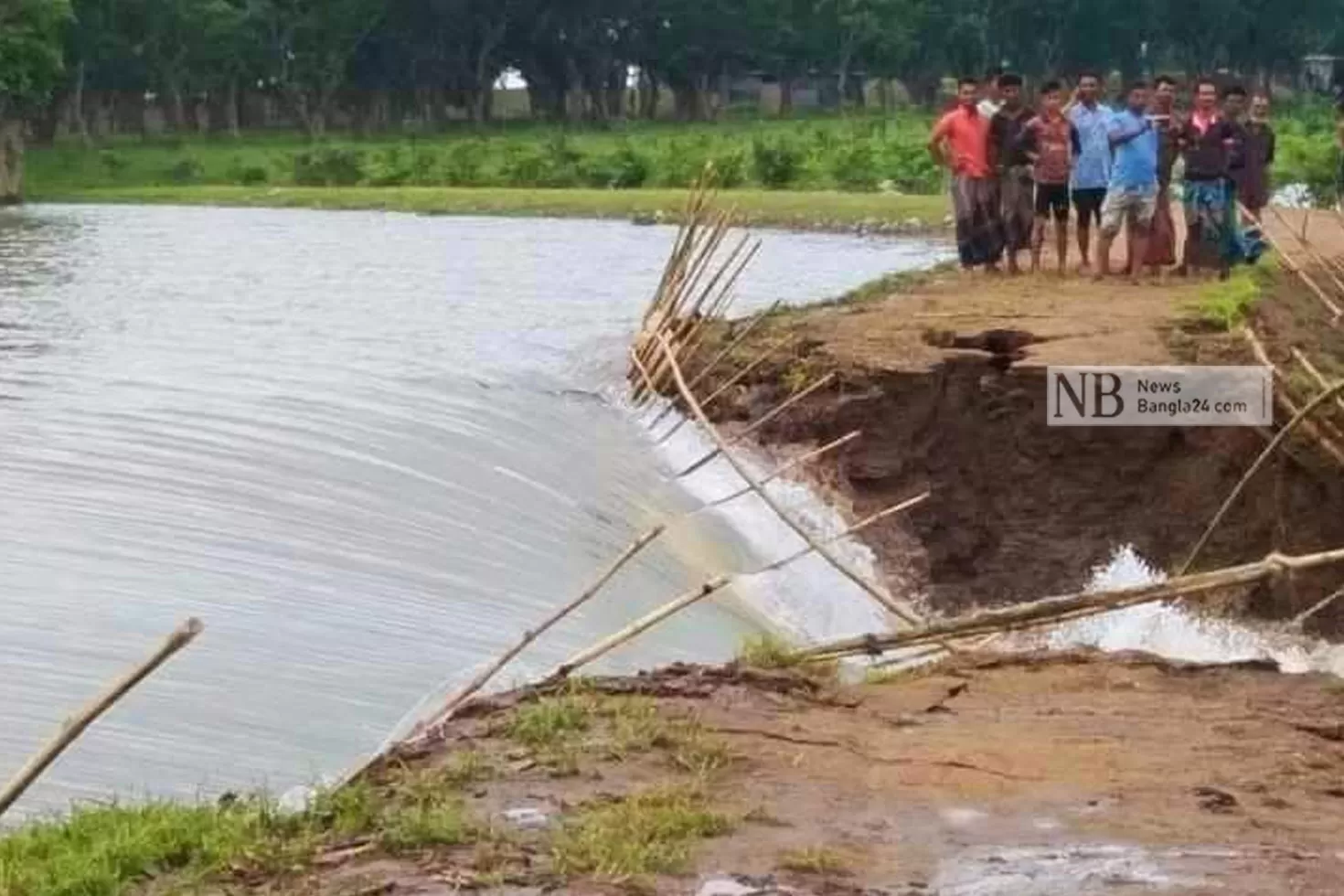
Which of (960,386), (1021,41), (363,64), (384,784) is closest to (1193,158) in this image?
(960,386)

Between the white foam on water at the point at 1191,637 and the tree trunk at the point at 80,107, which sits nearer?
the white foam on water at the point at 1191,637

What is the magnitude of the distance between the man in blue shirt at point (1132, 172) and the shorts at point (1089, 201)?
0.12 m

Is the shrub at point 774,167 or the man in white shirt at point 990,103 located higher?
the man in white shirt at point 990,103

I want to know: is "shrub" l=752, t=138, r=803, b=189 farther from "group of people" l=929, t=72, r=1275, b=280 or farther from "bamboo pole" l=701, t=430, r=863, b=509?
"bamboo pole" l=701, t=430, r=863, b=509

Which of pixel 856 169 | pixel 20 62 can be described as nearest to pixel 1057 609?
pixel 856 169

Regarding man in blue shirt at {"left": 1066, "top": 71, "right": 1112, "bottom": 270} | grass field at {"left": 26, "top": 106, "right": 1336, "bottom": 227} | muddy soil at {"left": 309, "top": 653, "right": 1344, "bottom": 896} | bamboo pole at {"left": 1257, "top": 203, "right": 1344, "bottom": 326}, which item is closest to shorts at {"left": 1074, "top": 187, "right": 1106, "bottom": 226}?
man in blue shirt at {"left": 1066, "top": 71, "right": 1112, "bottom": 270}

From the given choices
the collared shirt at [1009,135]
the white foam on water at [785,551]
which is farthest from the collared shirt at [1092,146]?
the white foam on water at [785,551]

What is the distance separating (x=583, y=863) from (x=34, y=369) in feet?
36.1

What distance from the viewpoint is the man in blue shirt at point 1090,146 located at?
645 inches

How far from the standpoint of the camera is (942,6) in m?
66.9

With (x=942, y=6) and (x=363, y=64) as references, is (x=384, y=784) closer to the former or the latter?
(x=363, y=64)

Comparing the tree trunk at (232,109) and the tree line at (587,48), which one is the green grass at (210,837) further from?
the tree trunk at (232,109)

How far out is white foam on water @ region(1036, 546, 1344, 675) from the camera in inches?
446

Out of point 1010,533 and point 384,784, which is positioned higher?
point 384,784
